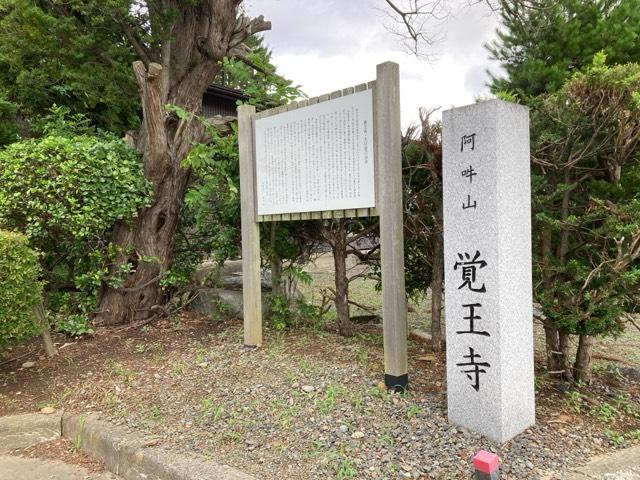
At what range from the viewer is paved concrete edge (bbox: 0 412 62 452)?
3.51 m

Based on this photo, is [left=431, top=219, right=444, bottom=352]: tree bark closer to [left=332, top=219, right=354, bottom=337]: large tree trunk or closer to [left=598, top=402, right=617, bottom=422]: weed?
[left=332, top=219, right=354, bottom=337]: large tree trunk

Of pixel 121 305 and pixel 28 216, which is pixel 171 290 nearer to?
pixel 121 305

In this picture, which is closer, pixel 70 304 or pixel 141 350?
pixel 141 350

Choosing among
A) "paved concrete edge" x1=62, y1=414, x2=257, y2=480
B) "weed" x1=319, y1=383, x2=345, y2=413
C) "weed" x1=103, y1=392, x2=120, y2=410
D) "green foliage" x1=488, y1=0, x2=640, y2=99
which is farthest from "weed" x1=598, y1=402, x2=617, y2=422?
"green foliage" x1=488, y1=0, x2=640, y2=99

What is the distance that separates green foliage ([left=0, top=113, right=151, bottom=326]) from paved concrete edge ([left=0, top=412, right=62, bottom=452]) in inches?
63.4

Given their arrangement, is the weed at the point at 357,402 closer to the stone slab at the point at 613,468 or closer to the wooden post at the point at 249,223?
the stone slab at the point at 613,468

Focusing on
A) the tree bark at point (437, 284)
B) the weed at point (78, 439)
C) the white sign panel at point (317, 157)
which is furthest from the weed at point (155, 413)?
the tree bark at point (437, 284)

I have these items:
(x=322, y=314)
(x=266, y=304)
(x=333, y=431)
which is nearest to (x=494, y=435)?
(x=333, y=431)

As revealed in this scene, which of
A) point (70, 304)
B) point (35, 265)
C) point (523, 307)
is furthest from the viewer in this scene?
point (70, 304)

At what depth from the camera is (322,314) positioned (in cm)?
498

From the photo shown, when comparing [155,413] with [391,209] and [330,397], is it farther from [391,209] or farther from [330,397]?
[391,209]

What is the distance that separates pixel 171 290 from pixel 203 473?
11.8 ft

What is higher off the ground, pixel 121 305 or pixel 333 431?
pixel 121 305

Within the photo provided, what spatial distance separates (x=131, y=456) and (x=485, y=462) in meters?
2.14
